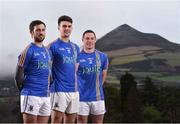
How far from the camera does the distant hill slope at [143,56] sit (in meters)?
8.90

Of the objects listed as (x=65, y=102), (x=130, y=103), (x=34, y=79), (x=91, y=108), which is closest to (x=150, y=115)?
(x=130, y=103)

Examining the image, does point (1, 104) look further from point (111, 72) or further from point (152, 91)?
point (152, 91)

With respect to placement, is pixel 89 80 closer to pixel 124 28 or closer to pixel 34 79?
pixel 34 79

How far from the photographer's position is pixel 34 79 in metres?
4.00

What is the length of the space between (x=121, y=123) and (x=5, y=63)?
256 cm

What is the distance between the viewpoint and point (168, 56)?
9.23 meters

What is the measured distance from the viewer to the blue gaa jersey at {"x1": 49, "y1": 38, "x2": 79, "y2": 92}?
4.36 meters

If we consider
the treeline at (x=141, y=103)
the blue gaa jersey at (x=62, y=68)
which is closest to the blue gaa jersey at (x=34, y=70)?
the blue gaa jersey at (x=62, y=68)

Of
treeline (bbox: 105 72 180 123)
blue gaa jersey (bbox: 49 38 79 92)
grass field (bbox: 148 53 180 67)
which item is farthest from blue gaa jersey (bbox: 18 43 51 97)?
grass field (bbox: 148 53 180 67)

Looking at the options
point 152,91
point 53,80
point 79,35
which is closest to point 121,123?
point 152,91

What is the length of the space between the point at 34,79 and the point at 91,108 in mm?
1154

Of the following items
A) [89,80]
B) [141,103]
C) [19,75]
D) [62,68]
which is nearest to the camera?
[19,75]

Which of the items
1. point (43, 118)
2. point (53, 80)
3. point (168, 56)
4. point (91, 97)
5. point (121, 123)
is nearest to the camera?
point (43, 118)

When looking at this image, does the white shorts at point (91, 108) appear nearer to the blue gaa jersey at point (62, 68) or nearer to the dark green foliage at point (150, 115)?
the blue gaa jersey at point (62, 68)
